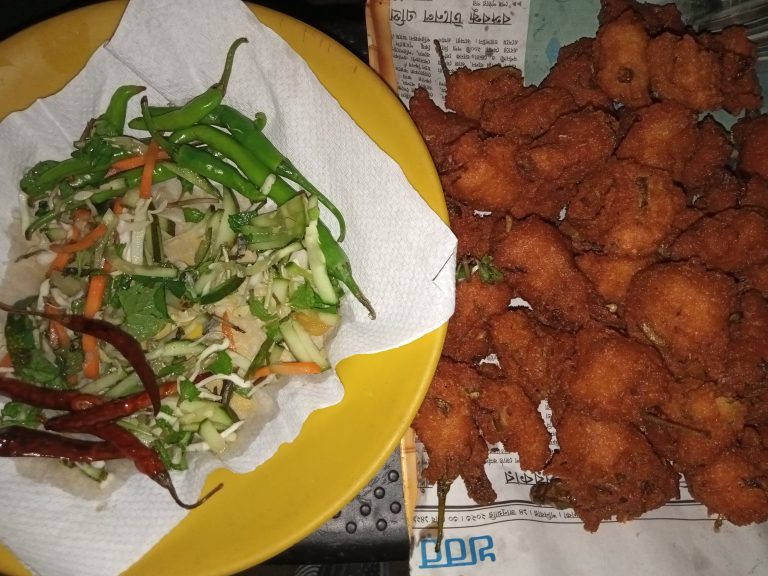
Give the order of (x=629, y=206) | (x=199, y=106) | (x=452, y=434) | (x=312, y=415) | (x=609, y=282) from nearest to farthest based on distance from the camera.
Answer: (x=312, y=415)
(x=199, y=106)
(x=452, y=434)
(x=629, y=206)
(x=609, y=282)

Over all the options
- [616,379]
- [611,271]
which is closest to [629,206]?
[611,271]

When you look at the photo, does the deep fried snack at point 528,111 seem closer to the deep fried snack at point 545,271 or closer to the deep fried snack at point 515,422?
the deep fried snack at point 545,271

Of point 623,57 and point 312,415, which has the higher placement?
point 623,57

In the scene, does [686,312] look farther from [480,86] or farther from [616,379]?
[480,86]

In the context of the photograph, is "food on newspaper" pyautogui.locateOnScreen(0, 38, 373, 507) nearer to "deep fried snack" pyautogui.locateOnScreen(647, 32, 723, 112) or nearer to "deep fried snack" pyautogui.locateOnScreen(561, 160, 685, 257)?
"deep fried snack" pyautogui.locateOnScreen(561, 160, 685, 257)

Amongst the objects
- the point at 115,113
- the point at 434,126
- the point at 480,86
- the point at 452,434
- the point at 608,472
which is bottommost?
the point at 608,472

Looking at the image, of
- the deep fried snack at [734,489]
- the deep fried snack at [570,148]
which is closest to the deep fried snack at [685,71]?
the deep fried snack at [570,148]

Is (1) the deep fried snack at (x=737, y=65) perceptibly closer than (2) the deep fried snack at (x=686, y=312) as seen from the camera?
No

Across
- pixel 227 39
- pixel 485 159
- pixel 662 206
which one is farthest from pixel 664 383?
pixel 227 39

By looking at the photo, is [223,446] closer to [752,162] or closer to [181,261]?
[181,261]
